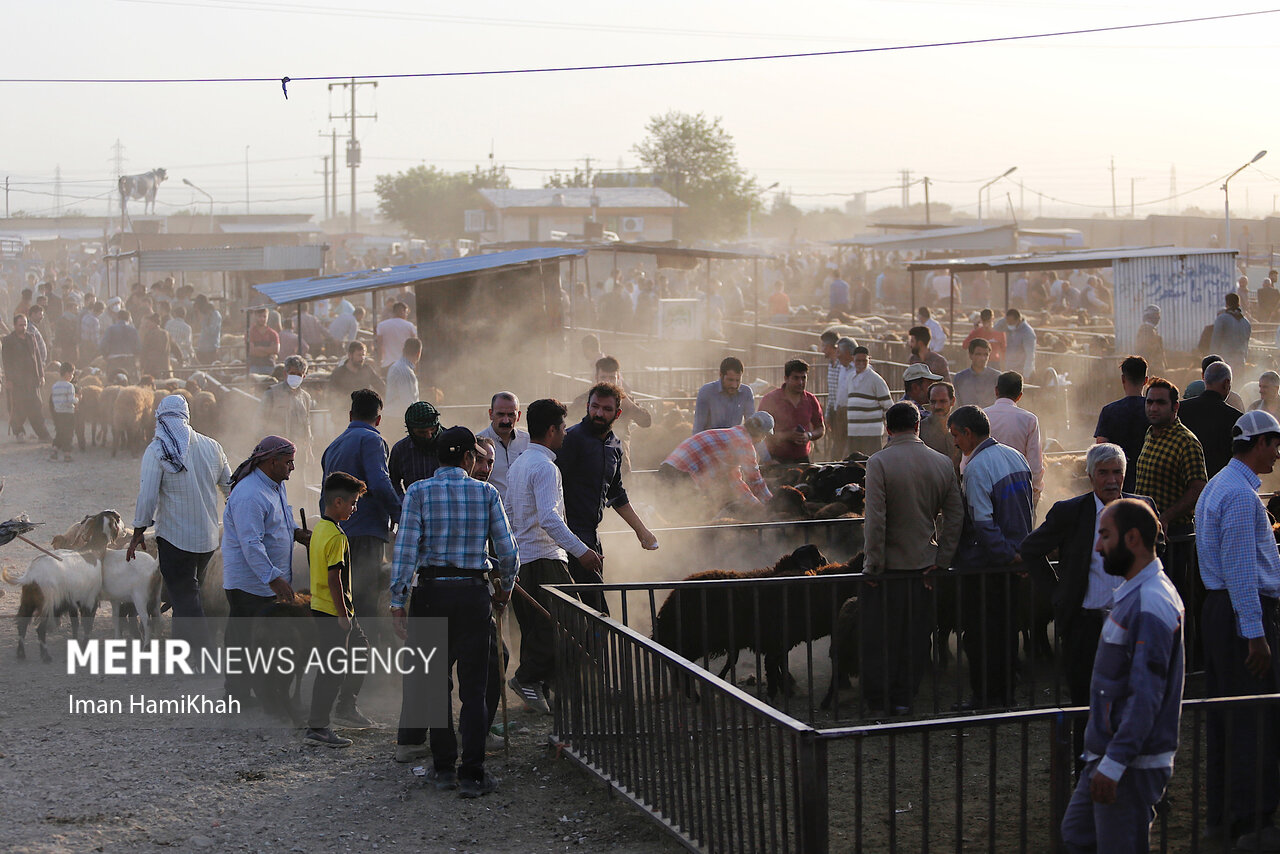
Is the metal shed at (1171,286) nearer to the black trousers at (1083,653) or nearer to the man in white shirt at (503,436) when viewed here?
the man in white shirt at (503,436)

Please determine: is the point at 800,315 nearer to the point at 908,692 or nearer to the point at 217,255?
the point at 217,255

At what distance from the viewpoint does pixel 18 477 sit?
17266 mm

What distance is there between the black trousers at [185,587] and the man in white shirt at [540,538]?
237 cm

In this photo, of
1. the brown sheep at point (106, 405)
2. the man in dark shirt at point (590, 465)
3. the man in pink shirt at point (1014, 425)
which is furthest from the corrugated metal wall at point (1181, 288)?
the brown sheep at point (106, 405)

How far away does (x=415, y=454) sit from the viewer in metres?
8.30

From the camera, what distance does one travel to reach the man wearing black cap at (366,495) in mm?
7953

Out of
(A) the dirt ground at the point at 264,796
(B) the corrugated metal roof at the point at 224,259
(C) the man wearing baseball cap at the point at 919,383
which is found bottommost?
(A) the dirt ground at the point at 264,796

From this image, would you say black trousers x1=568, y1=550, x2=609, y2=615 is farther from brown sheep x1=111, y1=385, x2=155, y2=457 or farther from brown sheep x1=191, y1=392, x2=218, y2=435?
brown sheep x1=111, y1=385, x2=155, y2=457

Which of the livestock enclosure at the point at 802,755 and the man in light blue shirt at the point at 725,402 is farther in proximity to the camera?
the man in light blue shirt at the point at 725,402

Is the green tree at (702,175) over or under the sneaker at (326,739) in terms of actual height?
over

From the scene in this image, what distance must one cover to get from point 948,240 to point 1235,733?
34087mm

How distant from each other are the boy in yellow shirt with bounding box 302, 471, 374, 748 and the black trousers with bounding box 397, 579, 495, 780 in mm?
891

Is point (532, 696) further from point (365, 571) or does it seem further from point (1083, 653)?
point (1083, 653)

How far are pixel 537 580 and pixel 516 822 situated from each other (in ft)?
5.69
